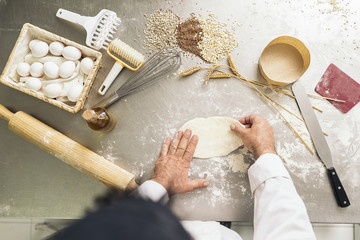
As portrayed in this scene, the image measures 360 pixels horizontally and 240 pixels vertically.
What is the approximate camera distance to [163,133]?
1.02 meters

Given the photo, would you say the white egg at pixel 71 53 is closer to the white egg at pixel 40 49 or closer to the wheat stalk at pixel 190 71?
the white egg at pixel 40 49

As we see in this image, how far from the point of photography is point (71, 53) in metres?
0.91

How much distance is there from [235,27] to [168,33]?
27cm

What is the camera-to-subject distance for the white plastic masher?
973 millimetres

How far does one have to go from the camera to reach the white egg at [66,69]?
2.95 feet

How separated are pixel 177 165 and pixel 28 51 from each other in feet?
2.29

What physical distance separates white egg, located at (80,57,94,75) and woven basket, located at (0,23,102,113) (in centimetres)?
1

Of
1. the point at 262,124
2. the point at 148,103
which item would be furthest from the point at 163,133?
the point at 262,124

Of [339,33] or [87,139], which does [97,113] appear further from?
[339,33]

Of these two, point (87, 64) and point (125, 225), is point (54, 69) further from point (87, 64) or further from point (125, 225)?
point (125, 225)

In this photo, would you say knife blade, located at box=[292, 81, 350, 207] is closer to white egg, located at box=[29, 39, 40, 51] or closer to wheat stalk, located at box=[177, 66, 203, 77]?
wheat stalk, located at box=[177, 66, 203, 77]

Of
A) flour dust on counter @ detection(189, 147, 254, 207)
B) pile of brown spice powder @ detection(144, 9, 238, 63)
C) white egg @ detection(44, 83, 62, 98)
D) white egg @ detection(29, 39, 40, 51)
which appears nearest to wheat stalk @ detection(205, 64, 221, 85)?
pile of brown spice powder @ detection(144, 9, 238, 63)

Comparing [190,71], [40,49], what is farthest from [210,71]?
[40,49]

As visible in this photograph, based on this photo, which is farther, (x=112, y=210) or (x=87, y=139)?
(x=87, y=139)
